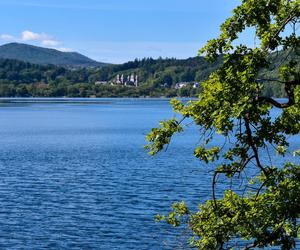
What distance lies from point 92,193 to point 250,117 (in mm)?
39150

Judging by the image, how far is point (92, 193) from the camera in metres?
49.4

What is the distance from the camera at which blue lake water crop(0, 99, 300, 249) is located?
3444 centimetres

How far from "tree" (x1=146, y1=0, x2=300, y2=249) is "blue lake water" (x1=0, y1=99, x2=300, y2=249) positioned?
9.07ft

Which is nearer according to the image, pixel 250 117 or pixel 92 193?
pixel 250 117

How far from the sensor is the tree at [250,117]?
10.9 meters

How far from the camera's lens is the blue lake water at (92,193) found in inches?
1356

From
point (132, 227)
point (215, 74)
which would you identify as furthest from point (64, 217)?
point (215, 74)

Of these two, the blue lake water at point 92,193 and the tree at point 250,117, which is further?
the blue lake water at point 92,193

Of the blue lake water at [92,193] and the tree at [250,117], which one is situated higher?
the tree at [250,117]

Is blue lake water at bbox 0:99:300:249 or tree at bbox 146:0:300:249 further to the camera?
blue lake water at bbox 0:99:300:249

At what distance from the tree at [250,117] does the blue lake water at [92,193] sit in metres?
2.76

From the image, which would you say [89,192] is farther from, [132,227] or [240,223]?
[240,223]

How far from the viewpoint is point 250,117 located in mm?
11453

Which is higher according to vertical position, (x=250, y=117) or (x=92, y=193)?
(x=250, y=117)
